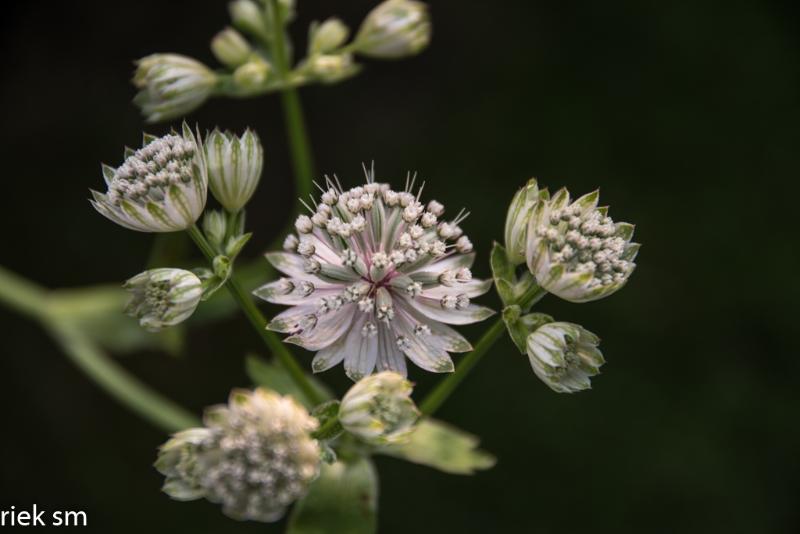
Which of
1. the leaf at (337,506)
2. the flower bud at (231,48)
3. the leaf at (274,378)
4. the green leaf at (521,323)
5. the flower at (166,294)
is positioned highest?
the flower bud at (231,48)

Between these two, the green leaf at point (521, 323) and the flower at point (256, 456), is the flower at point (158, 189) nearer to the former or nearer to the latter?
the flower at point (256, 456)

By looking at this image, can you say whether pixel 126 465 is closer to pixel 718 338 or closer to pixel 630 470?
pixel 630 470

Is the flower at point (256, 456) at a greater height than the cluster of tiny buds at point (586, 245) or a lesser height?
lesser

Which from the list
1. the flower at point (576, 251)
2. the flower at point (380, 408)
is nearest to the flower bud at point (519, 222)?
the flower at point (576, 251)

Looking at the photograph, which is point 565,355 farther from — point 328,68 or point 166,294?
point 328,68

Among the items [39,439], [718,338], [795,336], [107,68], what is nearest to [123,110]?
[107,68]

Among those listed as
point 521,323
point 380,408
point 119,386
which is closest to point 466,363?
point 521,323
